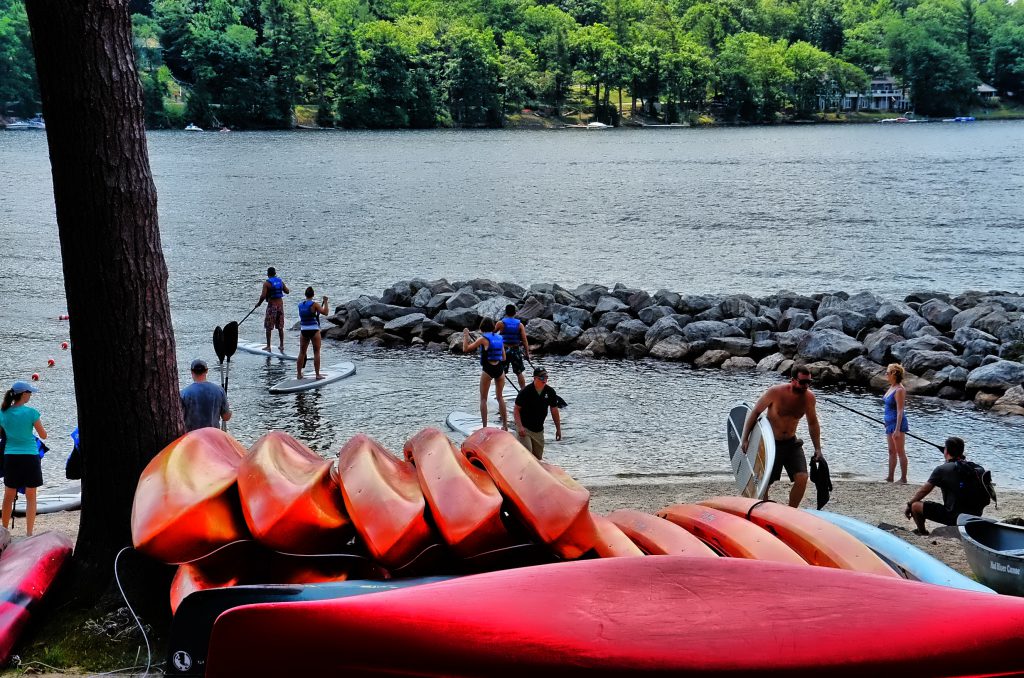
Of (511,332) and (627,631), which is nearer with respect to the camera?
(627,631)

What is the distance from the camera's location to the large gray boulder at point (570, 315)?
882 inches

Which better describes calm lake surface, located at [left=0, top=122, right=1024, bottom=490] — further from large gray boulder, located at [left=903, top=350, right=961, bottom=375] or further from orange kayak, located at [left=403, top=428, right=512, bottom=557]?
orange kayak, located at [left=403, top=428, right=512, bottom=557]

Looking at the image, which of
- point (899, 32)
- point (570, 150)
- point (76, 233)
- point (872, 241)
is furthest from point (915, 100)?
point (76, 233)

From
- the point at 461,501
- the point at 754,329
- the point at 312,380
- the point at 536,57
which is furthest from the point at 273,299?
the point at 536,57

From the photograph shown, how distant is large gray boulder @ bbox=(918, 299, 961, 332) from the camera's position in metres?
22.5

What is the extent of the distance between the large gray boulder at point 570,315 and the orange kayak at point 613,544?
1619 cm

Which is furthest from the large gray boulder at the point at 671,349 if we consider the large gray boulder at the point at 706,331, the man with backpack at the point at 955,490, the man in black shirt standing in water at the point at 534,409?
the man with backpack at the point at 955,490

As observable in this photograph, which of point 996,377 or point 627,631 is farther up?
point 627,631

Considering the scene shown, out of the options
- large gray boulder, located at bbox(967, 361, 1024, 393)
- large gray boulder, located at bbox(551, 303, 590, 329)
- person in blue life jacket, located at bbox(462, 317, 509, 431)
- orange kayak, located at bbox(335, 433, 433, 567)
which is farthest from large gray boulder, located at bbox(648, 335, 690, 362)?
orange kayak, located at bbox(335, 433, 433, 567)

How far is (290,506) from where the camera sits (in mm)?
5531

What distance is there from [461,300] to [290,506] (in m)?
18.4

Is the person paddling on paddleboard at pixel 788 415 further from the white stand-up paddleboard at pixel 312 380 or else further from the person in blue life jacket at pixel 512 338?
the white stand-up paddleboard at pixel 312 380

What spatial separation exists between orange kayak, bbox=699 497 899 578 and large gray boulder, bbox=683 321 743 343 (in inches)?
566

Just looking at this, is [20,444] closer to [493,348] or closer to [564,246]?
[493,348]
